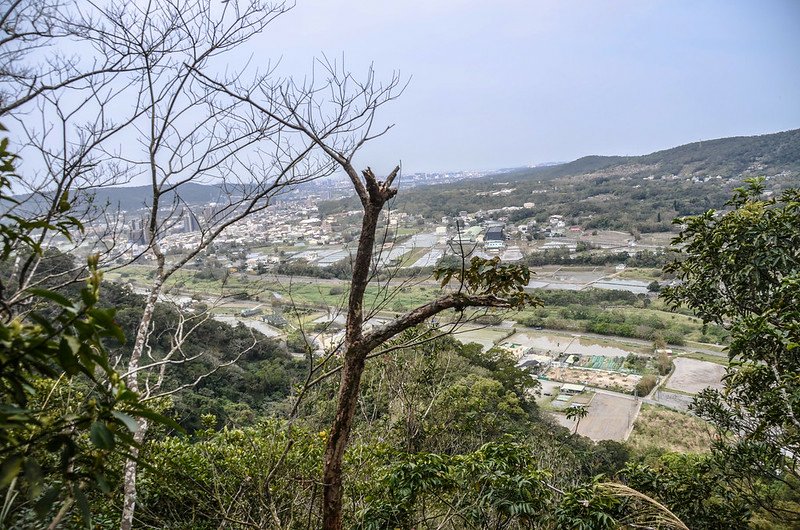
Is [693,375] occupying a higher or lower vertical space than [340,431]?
lower

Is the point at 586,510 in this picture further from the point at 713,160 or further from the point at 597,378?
the point at 713,160

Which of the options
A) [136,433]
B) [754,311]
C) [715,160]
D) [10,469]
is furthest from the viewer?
[715,160]

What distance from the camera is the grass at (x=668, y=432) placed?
34.5ft

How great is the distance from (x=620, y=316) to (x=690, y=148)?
22.1 metres

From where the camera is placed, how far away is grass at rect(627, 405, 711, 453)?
10.5 m

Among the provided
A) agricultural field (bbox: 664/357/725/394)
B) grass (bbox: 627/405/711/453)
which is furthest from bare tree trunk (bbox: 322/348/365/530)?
agricultural field (bbox: 664/357/725/394)

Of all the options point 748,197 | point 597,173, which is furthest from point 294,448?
point 597,173

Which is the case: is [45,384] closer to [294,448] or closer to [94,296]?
[294,448]

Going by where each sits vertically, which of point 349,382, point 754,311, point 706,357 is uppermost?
point 349,382

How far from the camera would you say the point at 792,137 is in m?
22.3

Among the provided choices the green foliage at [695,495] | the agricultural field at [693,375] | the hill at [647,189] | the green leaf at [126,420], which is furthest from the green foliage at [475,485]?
the hill at [647,189]

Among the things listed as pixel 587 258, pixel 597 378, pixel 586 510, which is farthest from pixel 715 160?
pixel 586 510

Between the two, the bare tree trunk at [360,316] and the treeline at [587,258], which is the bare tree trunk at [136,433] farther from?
the treeline at [587,258]

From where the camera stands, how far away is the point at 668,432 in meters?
11.3
